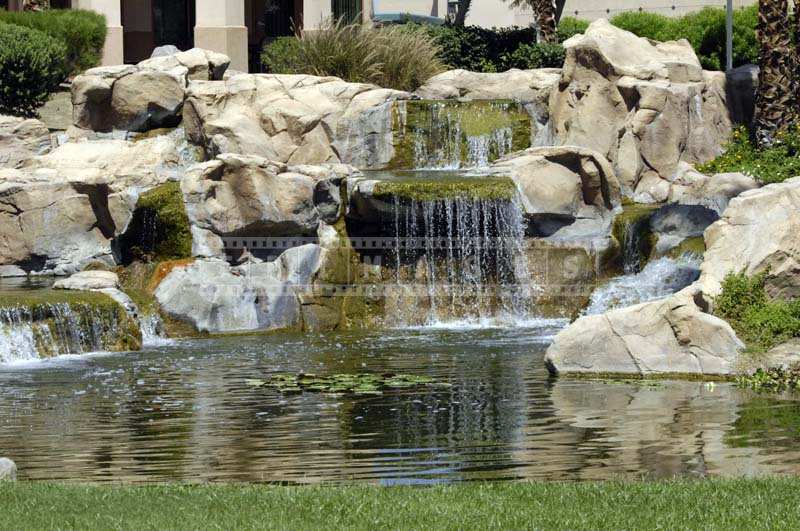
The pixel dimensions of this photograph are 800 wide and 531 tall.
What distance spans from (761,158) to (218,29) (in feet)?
51.8

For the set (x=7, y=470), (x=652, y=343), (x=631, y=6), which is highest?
(x=631, y=6)

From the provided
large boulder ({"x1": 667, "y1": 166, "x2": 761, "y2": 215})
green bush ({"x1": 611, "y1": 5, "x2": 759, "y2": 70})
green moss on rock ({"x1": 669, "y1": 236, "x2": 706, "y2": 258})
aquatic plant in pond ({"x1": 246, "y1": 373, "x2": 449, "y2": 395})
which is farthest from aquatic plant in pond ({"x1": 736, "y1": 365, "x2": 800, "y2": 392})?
green bush ({"x1": 611, "y1": 5, "x2": 759, "y2": 70})

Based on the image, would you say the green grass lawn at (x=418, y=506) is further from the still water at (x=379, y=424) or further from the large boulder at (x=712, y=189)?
the large boulder at (x=712, y=189)

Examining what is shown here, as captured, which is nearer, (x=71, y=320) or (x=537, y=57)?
(x=71, y=320)

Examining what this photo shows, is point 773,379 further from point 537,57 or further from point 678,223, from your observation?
point 537,57

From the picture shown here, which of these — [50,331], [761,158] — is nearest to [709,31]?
[761,158]

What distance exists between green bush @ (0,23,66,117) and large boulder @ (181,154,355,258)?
8.09 m

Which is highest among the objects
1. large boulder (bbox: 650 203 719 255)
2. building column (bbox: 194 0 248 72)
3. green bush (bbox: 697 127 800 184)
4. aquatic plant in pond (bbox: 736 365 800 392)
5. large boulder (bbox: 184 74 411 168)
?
building column (bbox: 194 0 248 72)

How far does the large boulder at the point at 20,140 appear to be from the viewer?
30125 millimetres

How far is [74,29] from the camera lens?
120ft

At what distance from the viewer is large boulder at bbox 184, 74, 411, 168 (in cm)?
3028

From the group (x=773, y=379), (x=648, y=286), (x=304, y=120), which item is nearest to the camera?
(x=773, y=379)

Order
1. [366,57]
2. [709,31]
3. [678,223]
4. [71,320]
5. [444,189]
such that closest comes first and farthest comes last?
1. [71,320]
2. [678,223]
3. [444,189]
4. [366,57]
5. [709,31]

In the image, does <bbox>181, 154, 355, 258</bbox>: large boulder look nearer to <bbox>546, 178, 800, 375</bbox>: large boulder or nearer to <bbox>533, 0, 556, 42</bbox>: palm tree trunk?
<bbox>546, 178, 800, 375</bbox>: large boulder
